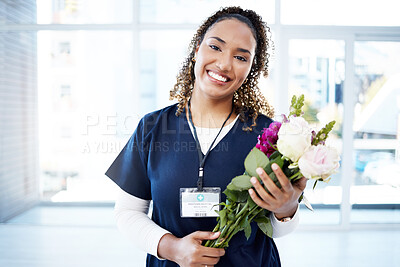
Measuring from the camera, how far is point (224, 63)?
0.97 meters

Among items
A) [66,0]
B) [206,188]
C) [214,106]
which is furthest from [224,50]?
[66,0]

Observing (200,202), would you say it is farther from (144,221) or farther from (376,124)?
(376,124)

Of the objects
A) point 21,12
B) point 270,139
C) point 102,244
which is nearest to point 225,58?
point 270,139

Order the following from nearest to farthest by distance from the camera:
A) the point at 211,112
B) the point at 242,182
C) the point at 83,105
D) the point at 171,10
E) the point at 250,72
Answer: the point at 242,182, the point at 211,112, the point at 250,72, the point at 171,10, the point at 83,105

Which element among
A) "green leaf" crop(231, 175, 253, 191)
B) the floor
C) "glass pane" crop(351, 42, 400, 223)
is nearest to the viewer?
"green leaf" crop(231, 175, 253, 191)

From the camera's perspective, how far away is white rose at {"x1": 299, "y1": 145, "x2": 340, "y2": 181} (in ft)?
2.18

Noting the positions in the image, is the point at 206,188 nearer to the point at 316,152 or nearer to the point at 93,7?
the point at 316,152

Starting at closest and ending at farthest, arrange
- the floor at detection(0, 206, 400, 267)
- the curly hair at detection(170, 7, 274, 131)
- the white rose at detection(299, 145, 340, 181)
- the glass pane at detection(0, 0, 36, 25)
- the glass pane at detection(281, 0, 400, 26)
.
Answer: the white rose at detection(299, 145, 340, 181) → the curly hair at detection(170, 7, 274, 131) → the floor at detection(0, 206, 400, 267) → the glass pane at detection(281, 0, 400, 26) → the glass pane at detection(0, 0, 36, 25)

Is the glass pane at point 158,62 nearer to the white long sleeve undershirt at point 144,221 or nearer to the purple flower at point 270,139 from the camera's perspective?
the white long sleeve undershirt at point 144,221

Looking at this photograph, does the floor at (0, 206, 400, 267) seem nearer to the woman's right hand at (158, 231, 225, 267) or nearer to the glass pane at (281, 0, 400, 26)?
the woman's right hand at (158, 231, 225, 267)

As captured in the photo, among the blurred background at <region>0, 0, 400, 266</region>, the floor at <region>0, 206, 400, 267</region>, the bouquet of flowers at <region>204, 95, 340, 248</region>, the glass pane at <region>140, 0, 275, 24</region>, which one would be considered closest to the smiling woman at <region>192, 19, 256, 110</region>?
the bouquet of flowers at <region>204, 95, 340, 248</region>

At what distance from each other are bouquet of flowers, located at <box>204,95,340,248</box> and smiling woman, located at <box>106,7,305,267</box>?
0.35ft

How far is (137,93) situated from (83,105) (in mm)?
747

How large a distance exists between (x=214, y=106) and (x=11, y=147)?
152 inches
